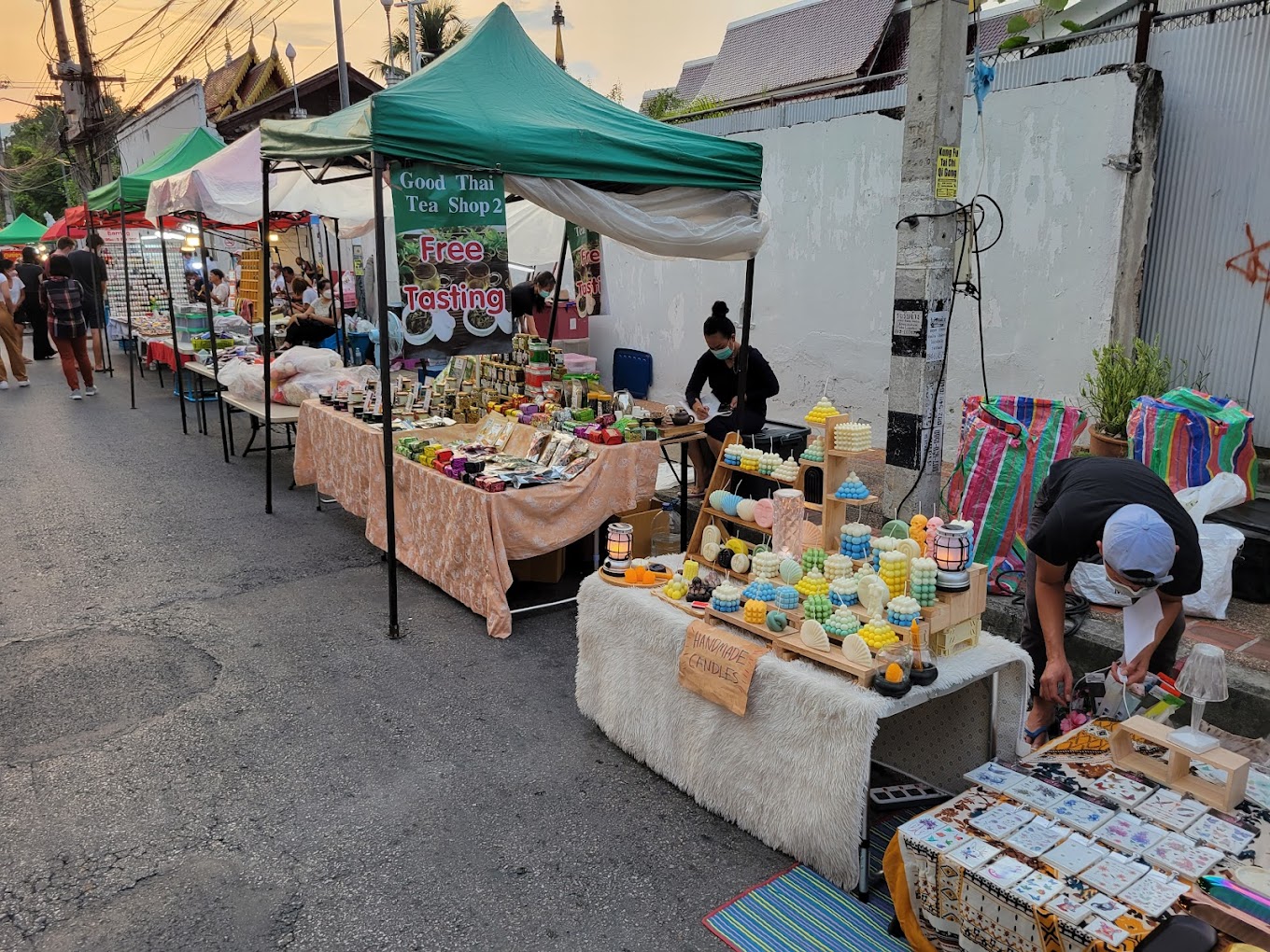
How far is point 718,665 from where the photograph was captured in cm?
323

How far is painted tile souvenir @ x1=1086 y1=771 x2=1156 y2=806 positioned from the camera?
268 cm

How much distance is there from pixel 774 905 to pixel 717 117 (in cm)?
976

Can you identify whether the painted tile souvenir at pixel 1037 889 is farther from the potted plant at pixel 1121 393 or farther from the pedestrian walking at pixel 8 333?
the pedestrian walking at pixel 8 333

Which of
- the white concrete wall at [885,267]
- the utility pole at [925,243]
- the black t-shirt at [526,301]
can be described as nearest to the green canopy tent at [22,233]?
the white concrete wall at [885,267]

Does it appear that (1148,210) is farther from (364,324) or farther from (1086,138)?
(364,324)

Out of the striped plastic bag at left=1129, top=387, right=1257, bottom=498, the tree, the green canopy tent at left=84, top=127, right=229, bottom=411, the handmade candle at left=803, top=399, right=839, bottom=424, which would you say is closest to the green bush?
the striped plastic bag at left=1129, top=387, right=1257, bottom=498

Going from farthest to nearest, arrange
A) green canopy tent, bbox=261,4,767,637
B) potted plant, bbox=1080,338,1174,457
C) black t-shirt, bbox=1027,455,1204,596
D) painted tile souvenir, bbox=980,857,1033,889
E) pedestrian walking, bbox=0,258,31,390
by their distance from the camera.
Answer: pedestrian walking, bbox=0,258,31,390
potted plant, bbox=1080,338,1174,457
green canopy tent, bbox=261,4,767,637
black t-shirt, bbox=1027,455,1204,596
painted tile souvenir, bbox=980,857,1033,889

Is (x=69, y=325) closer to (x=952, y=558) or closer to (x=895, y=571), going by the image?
(x=895, y=571)

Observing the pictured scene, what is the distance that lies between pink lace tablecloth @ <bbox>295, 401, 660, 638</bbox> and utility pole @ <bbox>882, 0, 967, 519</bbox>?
1.82 metres

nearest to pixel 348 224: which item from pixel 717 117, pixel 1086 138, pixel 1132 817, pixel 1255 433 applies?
pixel 717 117

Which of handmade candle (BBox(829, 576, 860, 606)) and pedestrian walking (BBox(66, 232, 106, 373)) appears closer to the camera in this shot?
handmade candle (BBox(829, 576, 860, 606))

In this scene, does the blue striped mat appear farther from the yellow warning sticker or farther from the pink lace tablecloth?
the yellow warning sticker

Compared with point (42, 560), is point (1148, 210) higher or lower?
higher

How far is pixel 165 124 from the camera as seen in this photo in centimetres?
2650
